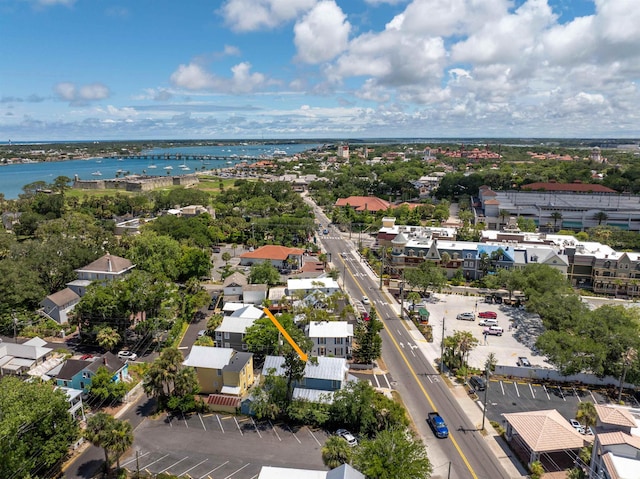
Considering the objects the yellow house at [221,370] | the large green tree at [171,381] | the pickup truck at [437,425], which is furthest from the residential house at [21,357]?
the pickup truck at [437,425]

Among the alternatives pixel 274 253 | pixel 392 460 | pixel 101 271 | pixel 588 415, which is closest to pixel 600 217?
pixel 274 253

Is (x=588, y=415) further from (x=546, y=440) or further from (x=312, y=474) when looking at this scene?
(x=312, y=474)

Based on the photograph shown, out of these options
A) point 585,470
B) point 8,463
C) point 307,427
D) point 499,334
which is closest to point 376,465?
point 307,427

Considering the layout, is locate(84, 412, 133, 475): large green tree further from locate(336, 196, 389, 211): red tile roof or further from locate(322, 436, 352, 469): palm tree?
locate(336, 196, 389, 211): red tile roof

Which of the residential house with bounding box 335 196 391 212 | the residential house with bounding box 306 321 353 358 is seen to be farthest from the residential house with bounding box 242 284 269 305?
the residential house with bounding box 335 196 391 212

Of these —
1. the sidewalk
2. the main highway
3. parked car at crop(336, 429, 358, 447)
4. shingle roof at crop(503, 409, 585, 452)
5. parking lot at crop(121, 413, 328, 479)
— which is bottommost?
the sidewalk

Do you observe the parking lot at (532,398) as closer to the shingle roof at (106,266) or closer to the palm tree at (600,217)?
the shingle roof at (106,266)

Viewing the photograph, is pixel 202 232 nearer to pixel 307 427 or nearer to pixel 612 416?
pixel 307 427
